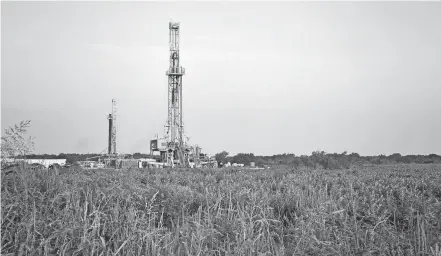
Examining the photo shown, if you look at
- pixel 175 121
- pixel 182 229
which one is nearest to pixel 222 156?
pixel 175 121

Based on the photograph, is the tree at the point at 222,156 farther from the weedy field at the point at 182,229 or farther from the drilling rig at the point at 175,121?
the weedy field at the point at 182,229

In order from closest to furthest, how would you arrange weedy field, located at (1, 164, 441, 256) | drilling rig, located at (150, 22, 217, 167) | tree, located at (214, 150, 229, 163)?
weedy field, located at (1, 164, 441, 256) < drilling rig, located at (150, 22, 217, 167) < tree, located at (214, 150, 229, 163)

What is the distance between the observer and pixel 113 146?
2579 inches

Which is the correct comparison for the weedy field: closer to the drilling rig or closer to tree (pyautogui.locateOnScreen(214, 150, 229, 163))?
the drilling rig

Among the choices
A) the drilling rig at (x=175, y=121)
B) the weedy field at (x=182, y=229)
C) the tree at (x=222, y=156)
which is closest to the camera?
the weedy field at (x=182, y=229)

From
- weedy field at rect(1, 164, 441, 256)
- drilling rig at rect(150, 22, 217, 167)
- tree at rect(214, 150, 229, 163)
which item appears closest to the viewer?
weedy field at rect(1, 164, 441, 256)

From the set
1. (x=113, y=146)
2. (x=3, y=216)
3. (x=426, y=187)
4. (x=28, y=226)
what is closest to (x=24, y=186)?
(x=3, y=216)

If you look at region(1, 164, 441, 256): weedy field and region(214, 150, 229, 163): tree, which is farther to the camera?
region(214, 150, 229, 163): tree

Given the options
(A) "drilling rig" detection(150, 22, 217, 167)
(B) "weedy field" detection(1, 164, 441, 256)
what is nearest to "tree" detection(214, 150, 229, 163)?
(A) "drilling rig" detection(150, 22, 217, 167)

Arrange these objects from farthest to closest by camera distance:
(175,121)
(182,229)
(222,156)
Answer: (222,156)
(175,121)
(182,229)

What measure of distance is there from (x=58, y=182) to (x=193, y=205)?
2.62 meters

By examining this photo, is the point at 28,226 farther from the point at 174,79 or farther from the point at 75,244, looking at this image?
the point at 174,79

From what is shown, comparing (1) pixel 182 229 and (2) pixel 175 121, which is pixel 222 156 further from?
(1) pixel 182 229

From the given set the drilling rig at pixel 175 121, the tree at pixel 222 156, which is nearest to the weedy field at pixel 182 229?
the drilling rig at pixel 175 121
